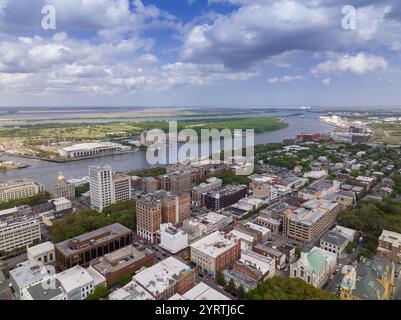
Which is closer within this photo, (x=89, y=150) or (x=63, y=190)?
(x=63, y=190)

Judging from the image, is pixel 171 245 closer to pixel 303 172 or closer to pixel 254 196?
pixel 254 196

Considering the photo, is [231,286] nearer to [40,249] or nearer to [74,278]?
[74,278]

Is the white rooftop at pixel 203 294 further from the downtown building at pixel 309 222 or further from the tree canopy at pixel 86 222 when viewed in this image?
the tree canopy at pixel 86 222

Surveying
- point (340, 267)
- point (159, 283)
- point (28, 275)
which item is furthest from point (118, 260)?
point (340, 267)

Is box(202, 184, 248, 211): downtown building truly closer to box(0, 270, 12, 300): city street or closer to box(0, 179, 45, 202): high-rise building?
box(0, 270, 12, 300): city street

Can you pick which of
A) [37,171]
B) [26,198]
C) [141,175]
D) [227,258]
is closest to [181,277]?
[227,258]
